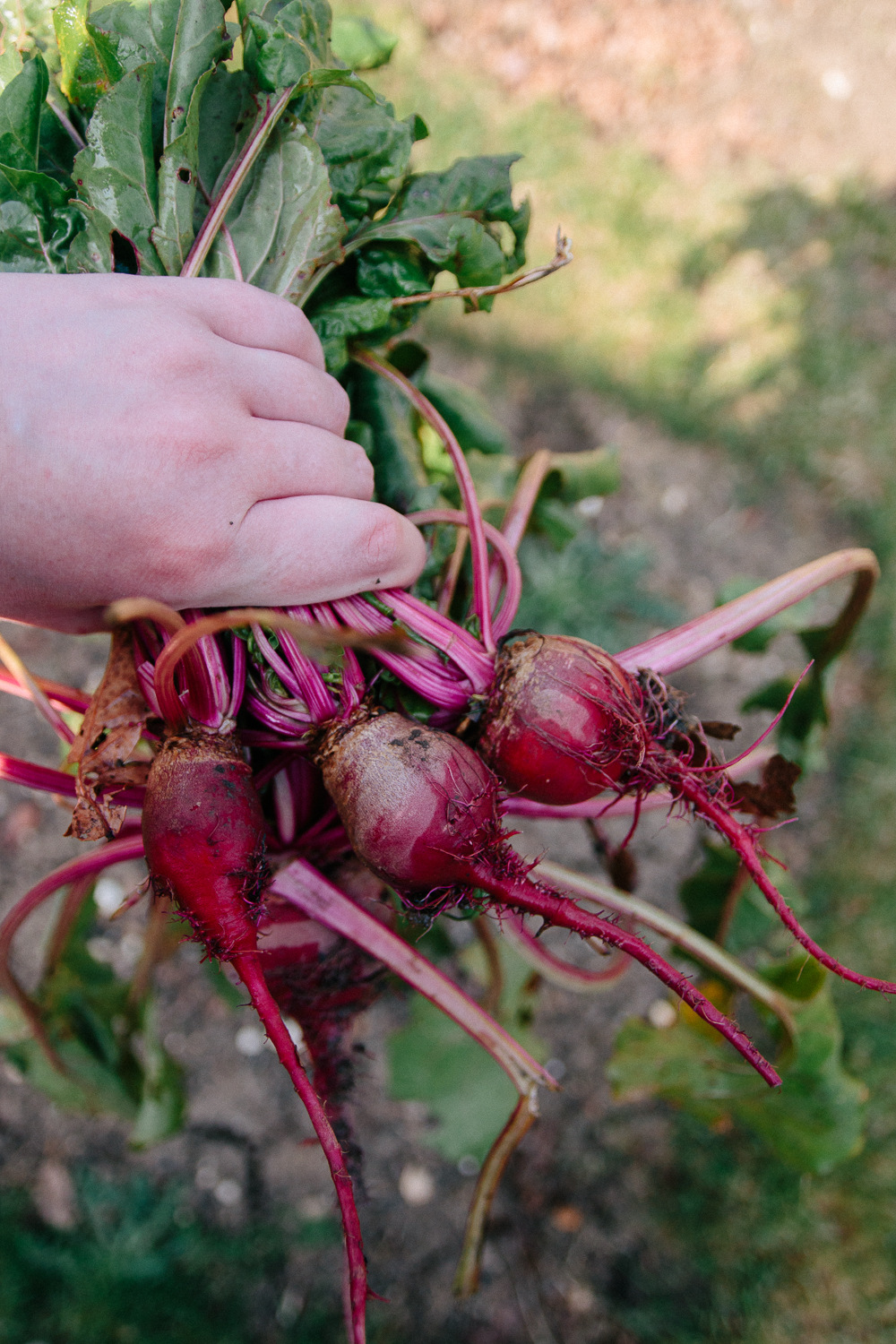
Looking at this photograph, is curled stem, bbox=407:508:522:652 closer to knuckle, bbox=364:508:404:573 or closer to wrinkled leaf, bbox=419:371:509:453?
knuckle, bbox=364:508:404:573

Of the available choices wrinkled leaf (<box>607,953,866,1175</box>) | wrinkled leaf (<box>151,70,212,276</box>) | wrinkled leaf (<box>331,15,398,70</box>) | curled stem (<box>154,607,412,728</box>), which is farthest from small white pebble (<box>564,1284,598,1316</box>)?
wrinkled leaf (<box>331,15,398,70</box>)

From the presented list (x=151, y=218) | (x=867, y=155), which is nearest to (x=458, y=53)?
(x=867, y=155)

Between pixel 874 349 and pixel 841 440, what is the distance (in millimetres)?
436

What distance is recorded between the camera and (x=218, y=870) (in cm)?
115

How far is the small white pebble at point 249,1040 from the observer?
2402mm

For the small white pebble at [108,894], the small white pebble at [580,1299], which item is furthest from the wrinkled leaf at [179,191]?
the small white pebble at [580,1299]

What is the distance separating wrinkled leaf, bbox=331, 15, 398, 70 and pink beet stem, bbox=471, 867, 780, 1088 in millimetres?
1637

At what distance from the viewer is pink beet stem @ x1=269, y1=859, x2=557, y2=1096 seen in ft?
4.19

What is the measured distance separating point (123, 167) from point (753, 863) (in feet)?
4.61

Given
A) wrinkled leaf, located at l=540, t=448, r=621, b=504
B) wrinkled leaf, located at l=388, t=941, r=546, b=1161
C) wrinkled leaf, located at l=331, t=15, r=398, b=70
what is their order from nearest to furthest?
wrinkled leaf, located at l=331, t=15, r=398, b=70
wrinkled leaf, located at l=540, t=448, r=621, b=504
wrinkled leaf, located at l=388, t=941, r=546, b=1161

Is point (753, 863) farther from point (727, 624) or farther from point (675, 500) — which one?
point (675, 500)

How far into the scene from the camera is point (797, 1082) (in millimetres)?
1708

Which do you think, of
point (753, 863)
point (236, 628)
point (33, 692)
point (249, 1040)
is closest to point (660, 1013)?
point (249, 1040)

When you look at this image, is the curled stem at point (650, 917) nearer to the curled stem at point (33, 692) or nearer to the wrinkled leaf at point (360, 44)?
the curled stem at point (33, 692)
